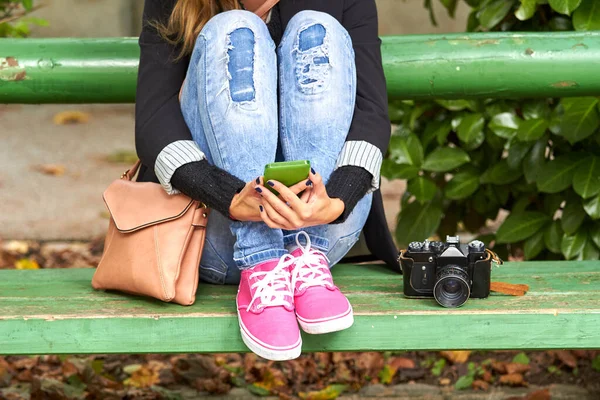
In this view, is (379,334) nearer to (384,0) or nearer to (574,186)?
(574,186)

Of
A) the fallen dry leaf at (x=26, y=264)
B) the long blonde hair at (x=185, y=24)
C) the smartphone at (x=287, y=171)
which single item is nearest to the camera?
the smartphone at (x=287, y=171)

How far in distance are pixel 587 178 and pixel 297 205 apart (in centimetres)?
133

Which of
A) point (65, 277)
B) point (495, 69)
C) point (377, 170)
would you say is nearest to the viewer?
point (377, 170)

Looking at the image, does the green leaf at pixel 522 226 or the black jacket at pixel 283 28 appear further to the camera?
the green leaf at pixel 522 226

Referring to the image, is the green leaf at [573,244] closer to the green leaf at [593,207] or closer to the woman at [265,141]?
the green leaf at [593,207]

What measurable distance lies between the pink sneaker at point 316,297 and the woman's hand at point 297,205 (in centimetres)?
11

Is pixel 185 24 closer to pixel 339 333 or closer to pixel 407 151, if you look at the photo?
pixel 339 333

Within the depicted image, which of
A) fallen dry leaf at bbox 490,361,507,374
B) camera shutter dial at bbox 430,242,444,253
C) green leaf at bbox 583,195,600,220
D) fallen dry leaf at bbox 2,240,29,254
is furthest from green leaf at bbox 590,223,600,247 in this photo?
fallen dry leaf at bbox 2,240,29,254

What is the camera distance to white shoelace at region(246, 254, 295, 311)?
1.99 m

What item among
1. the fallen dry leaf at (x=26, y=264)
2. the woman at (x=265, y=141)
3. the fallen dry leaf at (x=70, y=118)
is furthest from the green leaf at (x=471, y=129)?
the fallen dry leaf at (x=70, y=118)

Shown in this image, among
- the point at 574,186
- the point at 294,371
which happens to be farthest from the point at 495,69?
the point at 294,371

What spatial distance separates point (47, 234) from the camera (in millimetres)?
4703

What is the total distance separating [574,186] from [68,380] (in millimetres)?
1778

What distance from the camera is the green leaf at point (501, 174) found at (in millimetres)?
3138
